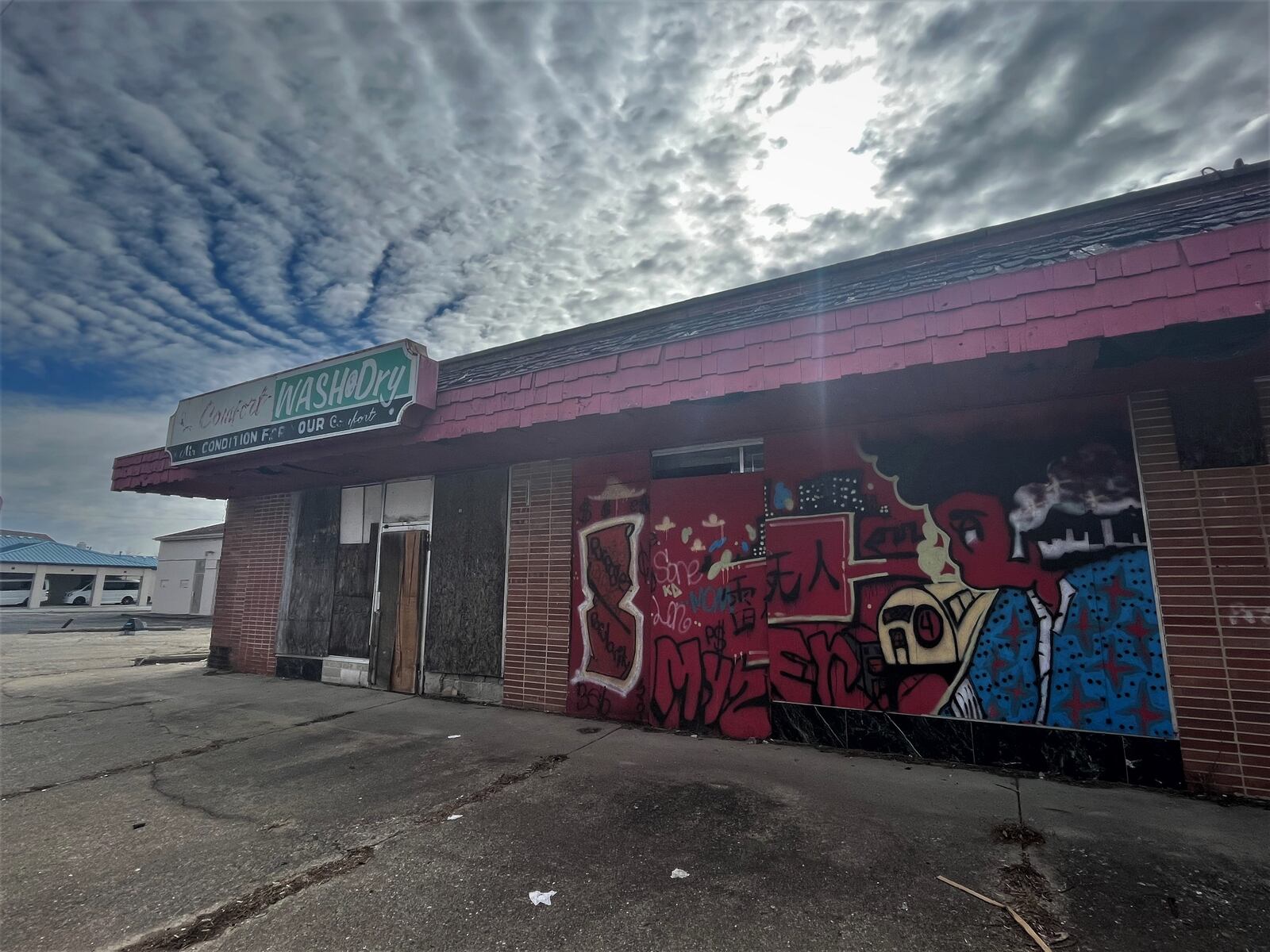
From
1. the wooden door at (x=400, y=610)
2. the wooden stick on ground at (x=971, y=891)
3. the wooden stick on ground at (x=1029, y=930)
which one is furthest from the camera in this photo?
the wooden door at (x=400, y=610)

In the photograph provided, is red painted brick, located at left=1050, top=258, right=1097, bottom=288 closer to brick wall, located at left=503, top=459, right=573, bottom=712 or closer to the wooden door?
brick wall, located at left=503, top=459, right=573, bottom=712

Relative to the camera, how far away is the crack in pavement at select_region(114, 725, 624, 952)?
2.54m

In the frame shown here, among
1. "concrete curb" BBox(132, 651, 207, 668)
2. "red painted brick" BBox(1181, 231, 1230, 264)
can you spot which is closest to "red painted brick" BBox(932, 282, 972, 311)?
"red painted brick" BBox(1181, 231, 1230, 264)

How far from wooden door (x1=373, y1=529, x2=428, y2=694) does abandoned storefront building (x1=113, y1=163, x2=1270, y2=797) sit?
1.28 feet

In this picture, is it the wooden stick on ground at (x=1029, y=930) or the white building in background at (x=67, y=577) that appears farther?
A: the white building in background at (x=67, y=577)

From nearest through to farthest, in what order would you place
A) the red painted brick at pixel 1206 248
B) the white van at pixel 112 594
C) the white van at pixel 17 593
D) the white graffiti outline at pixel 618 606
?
the red painted brick at pixel 1206 248, the white graffiti outline at pixel 618 606, the white van at pixel 17 593, the white van at pixel 112 594

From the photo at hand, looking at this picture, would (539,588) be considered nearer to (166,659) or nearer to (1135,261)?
(1135,261)

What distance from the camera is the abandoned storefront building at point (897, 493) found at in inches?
160

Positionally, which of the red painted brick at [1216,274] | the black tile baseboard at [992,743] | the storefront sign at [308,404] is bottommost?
the black tile baseboard at [992,743]

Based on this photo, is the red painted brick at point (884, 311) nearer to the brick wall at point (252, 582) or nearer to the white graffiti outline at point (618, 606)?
the white graffiti outline at point (618, 606)

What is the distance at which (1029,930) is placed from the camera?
2475 mm

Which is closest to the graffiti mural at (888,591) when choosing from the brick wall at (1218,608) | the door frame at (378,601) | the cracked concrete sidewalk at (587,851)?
the brick wall at (1218,608)

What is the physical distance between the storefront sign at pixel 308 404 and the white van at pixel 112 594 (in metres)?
54.3

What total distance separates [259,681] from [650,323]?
8.47m
